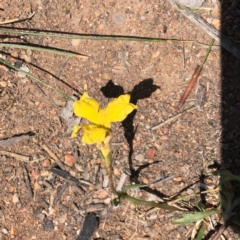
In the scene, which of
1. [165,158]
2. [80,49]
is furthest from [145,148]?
[80,49]

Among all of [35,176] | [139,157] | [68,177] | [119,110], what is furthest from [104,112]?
[35,176]

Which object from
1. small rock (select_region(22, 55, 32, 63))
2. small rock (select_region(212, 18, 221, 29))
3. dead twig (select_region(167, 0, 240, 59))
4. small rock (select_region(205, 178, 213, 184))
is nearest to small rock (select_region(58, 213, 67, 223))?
small rock (select_region(205, 178, 213, 184))

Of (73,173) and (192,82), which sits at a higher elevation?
(192,82)

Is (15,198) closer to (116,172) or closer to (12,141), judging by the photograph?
(12,141)

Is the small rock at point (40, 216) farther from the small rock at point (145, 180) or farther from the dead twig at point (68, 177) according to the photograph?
the small rock at point (145, 180)

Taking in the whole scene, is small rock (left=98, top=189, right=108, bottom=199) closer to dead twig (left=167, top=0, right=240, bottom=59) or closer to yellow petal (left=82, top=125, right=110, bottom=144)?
yellow petal (left=82, top=125, right=110, bottom=144)

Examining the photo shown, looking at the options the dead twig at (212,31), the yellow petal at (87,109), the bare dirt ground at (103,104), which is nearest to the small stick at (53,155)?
the bare dirt ground at (103,104)
